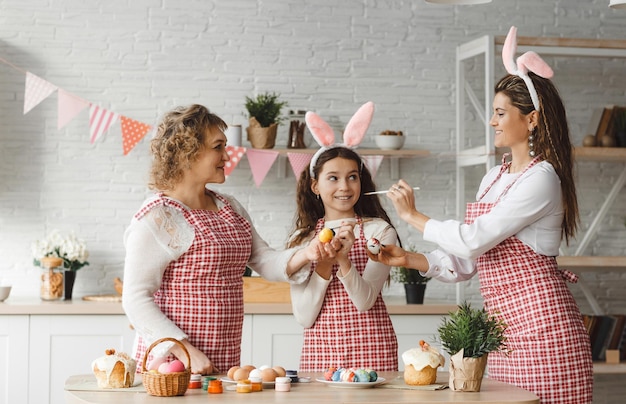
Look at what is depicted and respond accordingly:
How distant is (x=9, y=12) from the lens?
474 centimetres

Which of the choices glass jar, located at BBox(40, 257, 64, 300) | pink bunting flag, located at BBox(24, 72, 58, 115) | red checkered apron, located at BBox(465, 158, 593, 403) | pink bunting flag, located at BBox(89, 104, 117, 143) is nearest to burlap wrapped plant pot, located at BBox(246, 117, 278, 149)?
pink bunting flag, located at BBox(89, 104, 117, 143)

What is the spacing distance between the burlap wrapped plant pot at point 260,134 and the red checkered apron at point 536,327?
2.10 meters

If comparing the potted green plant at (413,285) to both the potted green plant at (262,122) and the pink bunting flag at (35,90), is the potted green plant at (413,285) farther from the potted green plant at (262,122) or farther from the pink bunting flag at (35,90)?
the pink bunting flag at (35,90)

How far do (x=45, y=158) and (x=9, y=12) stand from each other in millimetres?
785

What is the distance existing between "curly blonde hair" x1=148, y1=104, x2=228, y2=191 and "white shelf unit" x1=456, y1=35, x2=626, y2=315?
2114 mm

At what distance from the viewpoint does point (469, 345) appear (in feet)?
7.66

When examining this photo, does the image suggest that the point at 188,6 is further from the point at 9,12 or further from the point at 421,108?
the point at 421,108

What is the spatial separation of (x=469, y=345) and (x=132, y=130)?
2.69 m

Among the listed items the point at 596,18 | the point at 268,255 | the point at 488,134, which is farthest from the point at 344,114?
the point at 268,255

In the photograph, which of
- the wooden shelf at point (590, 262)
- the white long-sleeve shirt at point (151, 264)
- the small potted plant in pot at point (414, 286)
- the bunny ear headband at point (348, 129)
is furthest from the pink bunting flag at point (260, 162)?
the white long-sleeve shirt at point (151, 264)

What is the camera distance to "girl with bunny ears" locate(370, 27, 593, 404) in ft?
8.42

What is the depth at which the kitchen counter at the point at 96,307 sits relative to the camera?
4.20 m

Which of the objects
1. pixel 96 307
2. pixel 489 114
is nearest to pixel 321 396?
pixel 96 307

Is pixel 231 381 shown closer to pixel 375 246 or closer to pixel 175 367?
pixel 175 367
